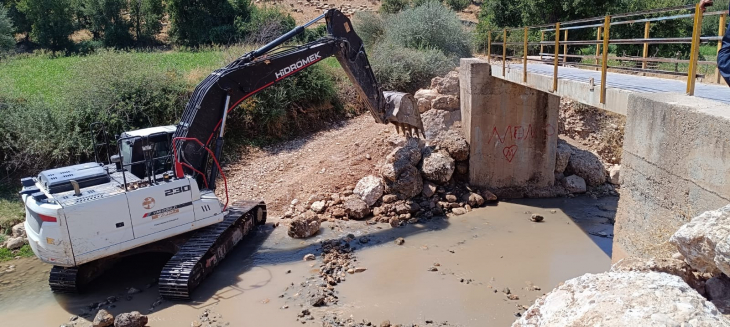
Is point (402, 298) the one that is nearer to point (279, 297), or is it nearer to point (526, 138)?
point (279, 297)

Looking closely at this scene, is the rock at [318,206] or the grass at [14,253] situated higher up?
the rock at [318,206]

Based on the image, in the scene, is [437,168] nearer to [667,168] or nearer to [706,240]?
[667,168]

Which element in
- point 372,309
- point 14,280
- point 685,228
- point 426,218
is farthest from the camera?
point 426,218

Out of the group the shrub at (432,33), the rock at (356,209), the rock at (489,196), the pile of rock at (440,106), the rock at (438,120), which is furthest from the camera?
the shrub at (432,33)

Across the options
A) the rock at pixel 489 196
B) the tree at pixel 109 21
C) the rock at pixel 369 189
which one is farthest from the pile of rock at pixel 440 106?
the tree at pixel 109 21

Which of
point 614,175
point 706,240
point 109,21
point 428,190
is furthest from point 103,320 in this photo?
point 109,21

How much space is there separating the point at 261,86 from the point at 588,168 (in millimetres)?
9390

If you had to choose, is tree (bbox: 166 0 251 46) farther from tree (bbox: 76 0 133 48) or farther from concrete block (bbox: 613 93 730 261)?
concrete block (bbox: 613 93 730 261)

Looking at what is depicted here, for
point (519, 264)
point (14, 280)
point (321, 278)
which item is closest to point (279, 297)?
point (321, 278)

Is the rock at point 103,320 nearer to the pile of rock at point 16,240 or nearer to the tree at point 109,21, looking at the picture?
the pile of rock at point 16,240

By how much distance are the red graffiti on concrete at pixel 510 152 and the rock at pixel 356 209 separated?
4295 mm

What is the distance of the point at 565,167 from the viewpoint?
14.8 metres

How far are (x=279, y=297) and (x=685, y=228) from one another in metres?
6.54

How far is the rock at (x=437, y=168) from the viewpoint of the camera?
44.2 feet
